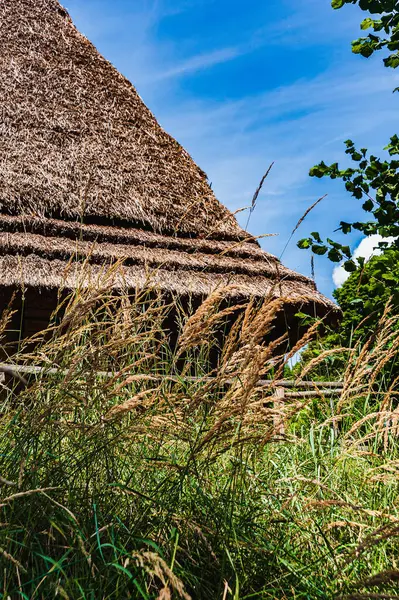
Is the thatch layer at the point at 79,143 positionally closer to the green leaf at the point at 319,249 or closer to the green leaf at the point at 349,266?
the green leaf at the point at 319,249

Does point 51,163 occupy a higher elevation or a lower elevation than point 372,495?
higher

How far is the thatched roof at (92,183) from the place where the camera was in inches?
237

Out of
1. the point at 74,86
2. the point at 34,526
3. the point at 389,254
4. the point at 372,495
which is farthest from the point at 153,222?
the point at 34,526

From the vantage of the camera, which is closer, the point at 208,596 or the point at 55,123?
the point at 208,596

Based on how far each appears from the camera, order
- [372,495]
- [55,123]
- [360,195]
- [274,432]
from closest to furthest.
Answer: [274,432]
[372,495]
[360,195]
[55,123]

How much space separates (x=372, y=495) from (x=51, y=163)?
18.4 ft

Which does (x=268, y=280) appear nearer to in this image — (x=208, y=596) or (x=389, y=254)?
(x=389, y=254)

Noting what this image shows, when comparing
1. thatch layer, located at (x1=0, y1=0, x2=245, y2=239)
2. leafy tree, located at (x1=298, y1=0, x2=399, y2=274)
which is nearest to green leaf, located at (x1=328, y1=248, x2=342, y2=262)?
leafy tree, located at (x1=298, y1=0, x2=399, y2=274)

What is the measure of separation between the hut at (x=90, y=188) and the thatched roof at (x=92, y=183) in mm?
14

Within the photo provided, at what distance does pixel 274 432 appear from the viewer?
5.62 feet

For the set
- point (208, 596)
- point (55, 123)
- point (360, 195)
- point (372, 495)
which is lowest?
point (208, 596)

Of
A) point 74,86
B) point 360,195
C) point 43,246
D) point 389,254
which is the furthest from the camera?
point 74,86

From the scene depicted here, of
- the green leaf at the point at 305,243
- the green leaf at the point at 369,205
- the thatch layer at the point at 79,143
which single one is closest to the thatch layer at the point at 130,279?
the thatch layer at the point at 79,143

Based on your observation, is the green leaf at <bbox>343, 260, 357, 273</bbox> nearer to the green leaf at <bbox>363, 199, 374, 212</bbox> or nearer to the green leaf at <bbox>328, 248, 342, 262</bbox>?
the green leaf at <bbox>328, 248, 342, 262</bbox>
